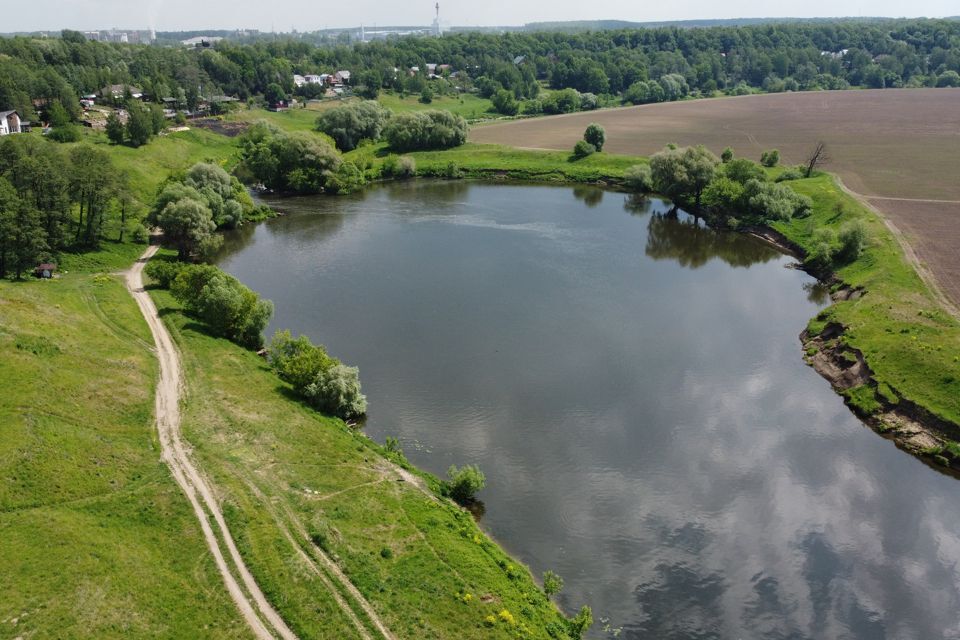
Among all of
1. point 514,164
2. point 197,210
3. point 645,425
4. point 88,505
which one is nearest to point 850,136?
point 514,164

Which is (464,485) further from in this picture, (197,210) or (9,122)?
(9,122)

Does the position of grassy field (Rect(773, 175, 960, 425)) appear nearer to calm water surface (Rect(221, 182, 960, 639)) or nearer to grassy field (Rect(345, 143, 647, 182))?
calm water surface (Rect(221, 182, 960, 639))

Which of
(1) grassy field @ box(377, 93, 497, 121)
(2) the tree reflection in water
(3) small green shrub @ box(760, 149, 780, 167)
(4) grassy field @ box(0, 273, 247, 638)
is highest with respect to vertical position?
(1) grassy field @ box(377, 93, 497, 121)

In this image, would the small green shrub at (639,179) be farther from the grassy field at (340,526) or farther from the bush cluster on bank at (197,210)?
the grassy field at (340,526)

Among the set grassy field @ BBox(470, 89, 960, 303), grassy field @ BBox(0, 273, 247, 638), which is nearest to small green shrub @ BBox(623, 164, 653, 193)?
grassy field @ BBox(470, 89, 960, 303)

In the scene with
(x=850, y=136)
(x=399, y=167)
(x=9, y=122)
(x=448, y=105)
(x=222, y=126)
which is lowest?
(x=399, y=167)

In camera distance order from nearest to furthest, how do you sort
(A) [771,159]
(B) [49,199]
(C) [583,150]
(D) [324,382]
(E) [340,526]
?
(E) [340,526]
(D) [324,382]
(B) [49,199]
(A) [771,159]
(C) [583,150]
